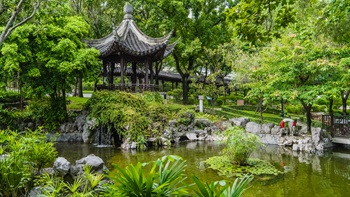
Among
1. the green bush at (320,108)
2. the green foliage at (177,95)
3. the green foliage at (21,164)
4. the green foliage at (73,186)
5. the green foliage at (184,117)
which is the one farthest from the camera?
the green foliage at (177,95)

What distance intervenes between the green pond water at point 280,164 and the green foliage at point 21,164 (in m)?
3.83

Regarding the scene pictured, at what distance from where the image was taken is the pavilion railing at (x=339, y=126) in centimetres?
1341

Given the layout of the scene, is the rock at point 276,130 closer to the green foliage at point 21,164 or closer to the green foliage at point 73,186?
the green foliage at point 73,186

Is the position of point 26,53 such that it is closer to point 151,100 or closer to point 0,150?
point 151,100

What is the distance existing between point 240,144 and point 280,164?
7.77 ft

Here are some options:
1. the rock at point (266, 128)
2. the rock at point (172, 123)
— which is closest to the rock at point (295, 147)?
the rock at point (266, 128)

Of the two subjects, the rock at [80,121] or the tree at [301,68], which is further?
the rock at [80,121]

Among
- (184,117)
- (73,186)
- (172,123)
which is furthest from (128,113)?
(73,186)

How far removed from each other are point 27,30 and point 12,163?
953 centimetres

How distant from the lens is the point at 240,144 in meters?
8.68

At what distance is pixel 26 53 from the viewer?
12.8 meters

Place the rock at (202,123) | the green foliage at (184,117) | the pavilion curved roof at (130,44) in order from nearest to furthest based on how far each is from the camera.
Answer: the green foliage at (184,117) < the pavilion curved roof at (130,44) < the rock at (202,123)

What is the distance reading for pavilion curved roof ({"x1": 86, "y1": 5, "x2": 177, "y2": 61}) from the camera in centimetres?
1581

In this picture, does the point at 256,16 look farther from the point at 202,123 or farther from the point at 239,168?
the point at 202,123
